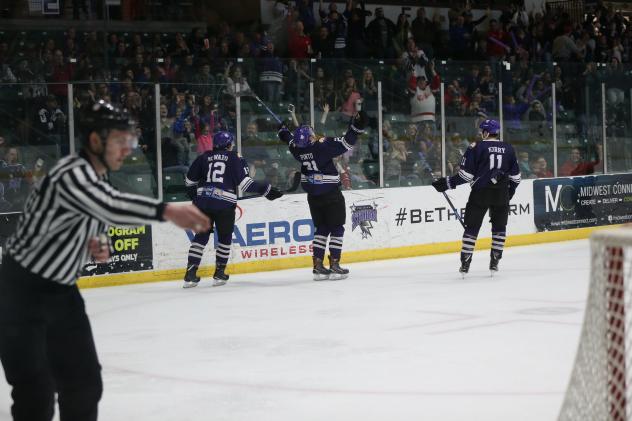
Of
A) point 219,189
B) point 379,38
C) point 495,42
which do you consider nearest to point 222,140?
point 219,189

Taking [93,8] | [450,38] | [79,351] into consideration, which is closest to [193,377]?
[79,351]

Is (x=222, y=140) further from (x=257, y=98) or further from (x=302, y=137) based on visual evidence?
(x=257, y=98)

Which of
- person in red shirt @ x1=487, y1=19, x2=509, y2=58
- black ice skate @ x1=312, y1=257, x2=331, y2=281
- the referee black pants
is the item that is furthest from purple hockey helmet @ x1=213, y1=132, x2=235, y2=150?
person in red shirt @ x1=487, y1=19, x2=509, y2=58

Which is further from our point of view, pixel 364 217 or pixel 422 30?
pixel 422 30

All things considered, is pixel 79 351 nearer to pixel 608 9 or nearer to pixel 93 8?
pixel 93 8

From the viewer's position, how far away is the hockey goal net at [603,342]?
11.3ft

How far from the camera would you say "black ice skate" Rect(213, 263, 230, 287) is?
9844mm

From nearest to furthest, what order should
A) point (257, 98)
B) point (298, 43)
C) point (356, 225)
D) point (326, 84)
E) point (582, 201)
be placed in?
point (257, 98) → point (326, 84) → point (356, 225) → point (298, 43) → point (582, 201)

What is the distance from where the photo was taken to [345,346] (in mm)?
6480

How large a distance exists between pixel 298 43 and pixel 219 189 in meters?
4.24

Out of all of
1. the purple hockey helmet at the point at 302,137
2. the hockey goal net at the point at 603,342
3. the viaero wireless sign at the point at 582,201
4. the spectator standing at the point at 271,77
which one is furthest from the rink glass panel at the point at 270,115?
the hockey goal net at the point at 603,342

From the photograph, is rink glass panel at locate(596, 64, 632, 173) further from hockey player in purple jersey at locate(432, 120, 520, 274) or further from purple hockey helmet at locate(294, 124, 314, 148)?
purple hockey helmet at locate(294, 124, 314, 148)

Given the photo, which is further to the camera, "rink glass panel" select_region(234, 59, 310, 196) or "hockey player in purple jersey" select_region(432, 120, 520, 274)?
"rink glass panel" select_region(234, 59, 310, 196)

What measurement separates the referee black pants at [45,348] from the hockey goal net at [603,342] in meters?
1.59
